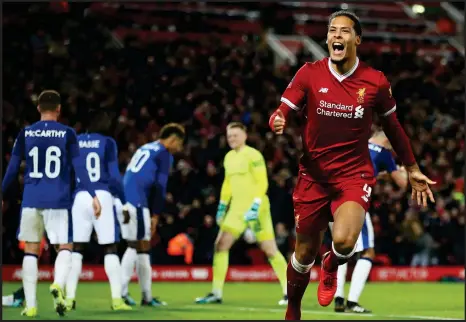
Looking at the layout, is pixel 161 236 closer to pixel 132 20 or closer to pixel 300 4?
pixel 132 20

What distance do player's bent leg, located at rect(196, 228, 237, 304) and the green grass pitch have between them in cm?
19

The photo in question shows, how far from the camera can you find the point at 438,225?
22.4 m

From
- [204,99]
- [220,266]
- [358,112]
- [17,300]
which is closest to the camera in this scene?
[358,112]

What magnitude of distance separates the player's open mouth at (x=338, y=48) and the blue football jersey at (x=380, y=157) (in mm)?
4420

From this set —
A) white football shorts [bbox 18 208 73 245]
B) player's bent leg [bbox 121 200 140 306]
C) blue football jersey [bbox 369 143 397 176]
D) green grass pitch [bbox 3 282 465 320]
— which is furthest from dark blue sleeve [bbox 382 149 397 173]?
white football shorts [bbox 18 208 73 245]

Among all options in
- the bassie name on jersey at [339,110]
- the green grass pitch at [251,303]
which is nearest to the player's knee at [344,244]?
the bassie name on jersey at [339,110]

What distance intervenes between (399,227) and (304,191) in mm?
13867

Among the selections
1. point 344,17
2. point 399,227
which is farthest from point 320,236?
point 399,227

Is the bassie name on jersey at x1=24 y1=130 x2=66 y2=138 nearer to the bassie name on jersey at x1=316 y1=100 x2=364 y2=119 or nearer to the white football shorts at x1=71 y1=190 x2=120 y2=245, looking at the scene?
the white football shorts at x1=71 y1=190 x2=120 y2=245

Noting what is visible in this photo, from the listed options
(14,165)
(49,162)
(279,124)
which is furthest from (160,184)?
(279,124)

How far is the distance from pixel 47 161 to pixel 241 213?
387cm

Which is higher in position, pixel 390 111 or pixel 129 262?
pixel 390 111

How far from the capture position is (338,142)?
8344mm

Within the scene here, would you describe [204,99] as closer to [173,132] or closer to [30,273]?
[173,132]
